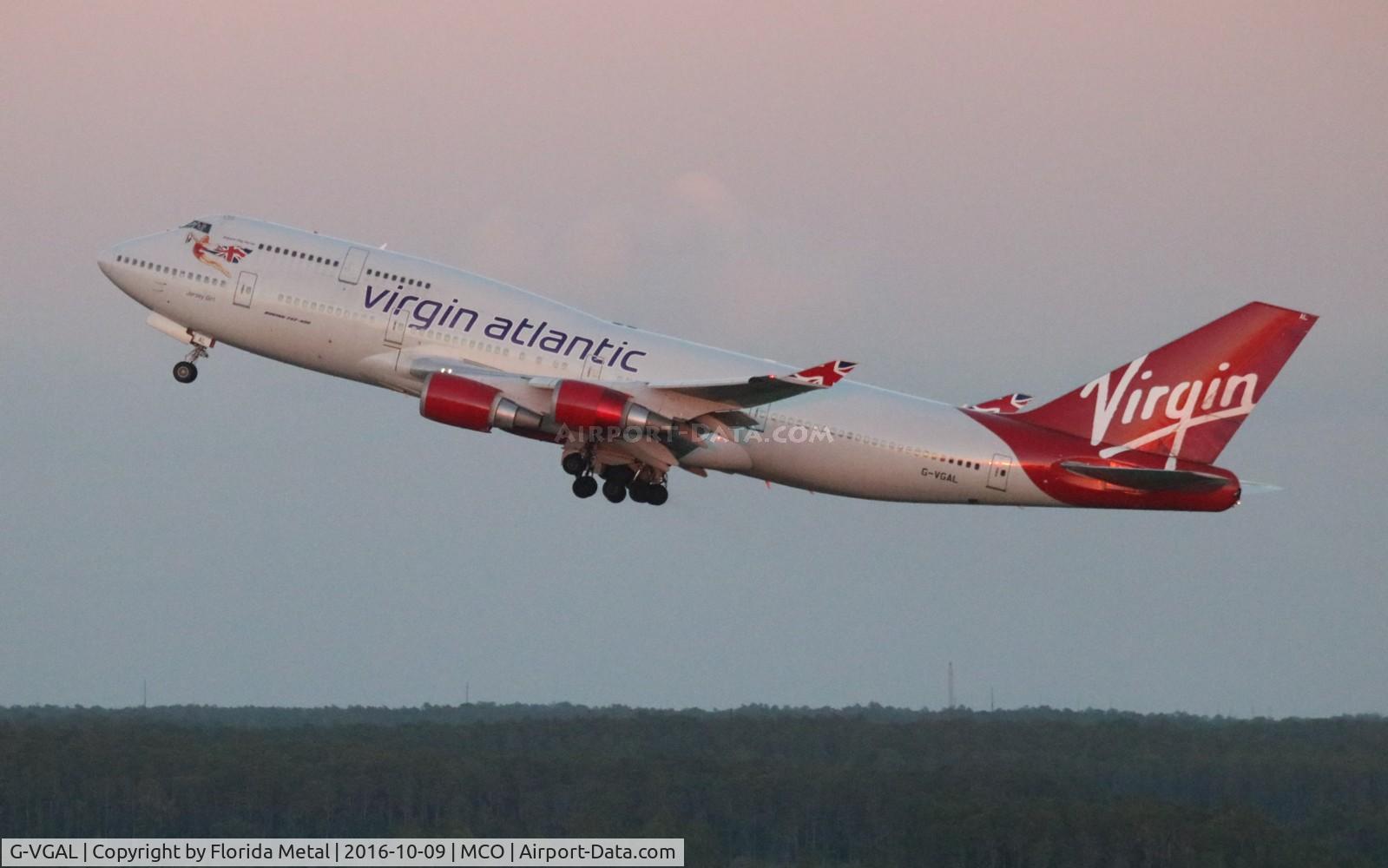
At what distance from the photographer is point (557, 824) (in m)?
90.2

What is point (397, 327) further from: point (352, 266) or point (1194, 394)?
point (1194, 394)

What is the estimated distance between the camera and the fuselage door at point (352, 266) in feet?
181

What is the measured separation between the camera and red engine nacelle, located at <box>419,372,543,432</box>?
52750mm

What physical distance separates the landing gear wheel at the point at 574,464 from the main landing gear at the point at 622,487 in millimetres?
302

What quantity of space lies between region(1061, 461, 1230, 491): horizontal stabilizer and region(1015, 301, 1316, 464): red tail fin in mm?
1399

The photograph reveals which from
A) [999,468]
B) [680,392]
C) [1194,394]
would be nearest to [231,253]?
[680,392]

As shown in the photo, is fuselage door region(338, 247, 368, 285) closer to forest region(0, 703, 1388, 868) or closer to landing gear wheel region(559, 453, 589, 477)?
landing gear wheel region(559, 453, 589, 477)

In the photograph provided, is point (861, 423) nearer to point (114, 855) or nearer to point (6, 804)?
point (114, 855)

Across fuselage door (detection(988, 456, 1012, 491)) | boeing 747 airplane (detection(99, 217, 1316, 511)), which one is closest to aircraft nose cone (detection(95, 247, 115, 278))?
boeing 747 airplane (detection(99, 217, 1316, 511))

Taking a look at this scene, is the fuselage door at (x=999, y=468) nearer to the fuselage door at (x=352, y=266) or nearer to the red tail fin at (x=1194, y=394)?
the red tail fin at (x=1194, y=394)

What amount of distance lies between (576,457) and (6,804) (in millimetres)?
49654

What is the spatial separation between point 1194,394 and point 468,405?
20.9 meters

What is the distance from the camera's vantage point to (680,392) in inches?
2067

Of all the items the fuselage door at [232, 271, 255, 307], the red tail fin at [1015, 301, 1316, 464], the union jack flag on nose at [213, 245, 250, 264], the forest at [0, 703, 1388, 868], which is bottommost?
the forest at [0, 703, 1388, 868]
